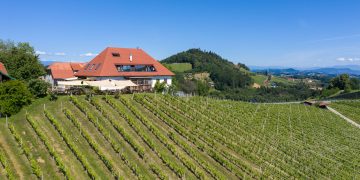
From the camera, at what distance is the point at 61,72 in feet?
206

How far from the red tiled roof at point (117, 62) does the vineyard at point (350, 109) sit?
33550 millimetres

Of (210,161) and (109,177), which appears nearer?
(109,177)

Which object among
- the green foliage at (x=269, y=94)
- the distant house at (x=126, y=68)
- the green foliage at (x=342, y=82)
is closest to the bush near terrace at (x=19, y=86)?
the distant house at (x=126, y=68)

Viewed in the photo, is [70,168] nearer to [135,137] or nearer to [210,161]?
[135,137]

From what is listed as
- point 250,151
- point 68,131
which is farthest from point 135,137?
point 250,151

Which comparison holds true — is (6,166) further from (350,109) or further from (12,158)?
(350,109)

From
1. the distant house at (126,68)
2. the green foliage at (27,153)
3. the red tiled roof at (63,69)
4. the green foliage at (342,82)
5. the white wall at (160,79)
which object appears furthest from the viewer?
the green foliage at (342,82)

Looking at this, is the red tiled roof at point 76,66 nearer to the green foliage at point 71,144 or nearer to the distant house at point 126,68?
the distant house at point 126,68

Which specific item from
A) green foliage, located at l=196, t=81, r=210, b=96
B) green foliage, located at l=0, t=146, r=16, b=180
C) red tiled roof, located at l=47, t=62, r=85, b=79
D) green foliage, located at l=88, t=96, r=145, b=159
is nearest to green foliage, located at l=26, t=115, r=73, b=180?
green foliage, located at l=0, t=146, r=16, b=180

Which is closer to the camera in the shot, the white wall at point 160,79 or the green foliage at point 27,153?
the green foliage at point 27,153

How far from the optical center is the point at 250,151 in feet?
102

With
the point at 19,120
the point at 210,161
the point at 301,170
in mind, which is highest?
the point at 19,120

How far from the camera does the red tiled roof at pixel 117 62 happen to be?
45312 mm

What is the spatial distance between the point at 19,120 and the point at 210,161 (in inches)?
649
